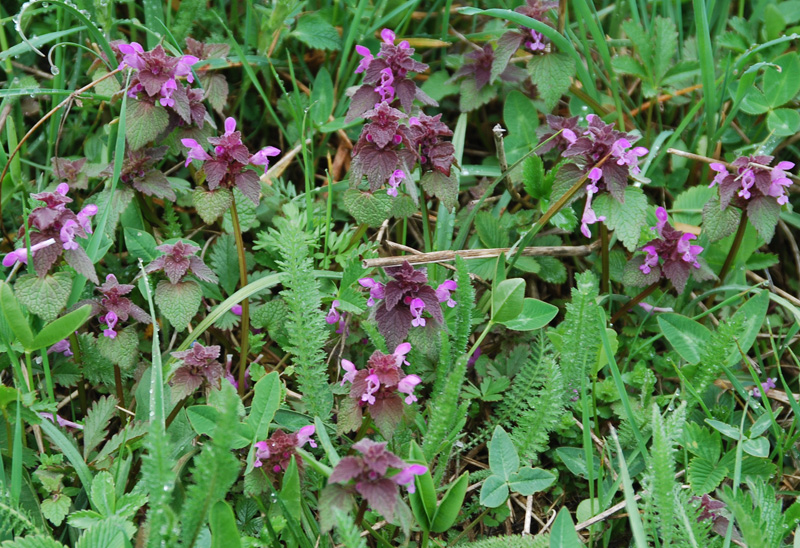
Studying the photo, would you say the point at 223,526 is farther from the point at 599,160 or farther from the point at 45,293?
the point at 599,160

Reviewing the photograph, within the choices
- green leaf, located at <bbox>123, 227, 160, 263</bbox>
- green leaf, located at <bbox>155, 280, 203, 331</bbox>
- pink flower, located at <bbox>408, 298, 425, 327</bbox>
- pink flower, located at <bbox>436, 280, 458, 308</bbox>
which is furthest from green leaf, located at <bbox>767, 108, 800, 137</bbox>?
green leaf, located at <bbox>123, 227, 160, 263</bbox>

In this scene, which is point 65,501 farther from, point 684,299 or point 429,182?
point 684,299

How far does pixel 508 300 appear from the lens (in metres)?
2.00

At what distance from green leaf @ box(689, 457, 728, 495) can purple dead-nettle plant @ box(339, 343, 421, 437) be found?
81 centimetres

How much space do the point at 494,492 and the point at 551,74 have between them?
1.54m

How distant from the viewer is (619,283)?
2.58 m

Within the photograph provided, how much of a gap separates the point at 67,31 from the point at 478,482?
1.94 m

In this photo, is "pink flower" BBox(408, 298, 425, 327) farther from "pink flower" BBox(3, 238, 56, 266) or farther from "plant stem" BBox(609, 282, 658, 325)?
"pink flower" BBox(3, 238, 56, 266)

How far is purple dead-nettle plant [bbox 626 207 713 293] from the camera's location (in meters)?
2.29

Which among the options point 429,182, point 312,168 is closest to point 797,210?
point 429,182

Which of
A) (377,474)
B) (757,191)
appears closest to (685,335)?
(757,191)

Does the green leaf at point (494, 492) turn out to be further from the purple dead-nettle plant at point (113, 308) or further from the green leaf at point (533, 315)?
the purple dead-nettle plant at point (113, 308)

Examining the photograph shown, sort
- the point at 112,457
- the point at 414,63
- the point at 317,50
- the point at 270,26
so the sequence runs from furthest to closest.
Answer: the point at 317,50 < the point at 270,26 < the point at 414,63 < the point at 112,457

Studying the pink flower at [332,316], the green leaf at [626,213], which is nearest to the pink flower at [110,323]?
the pink flower at [332,316]
